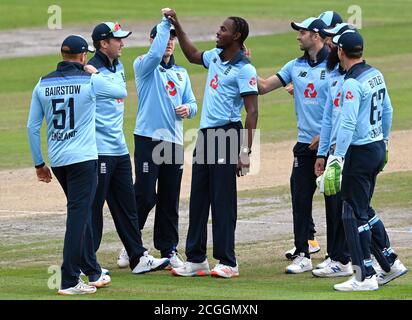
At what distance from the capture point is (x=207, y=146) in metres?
11.9

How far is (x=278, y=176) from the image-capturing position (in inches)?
730

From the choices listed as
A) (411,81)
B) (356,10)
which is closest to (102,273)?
(411,81)

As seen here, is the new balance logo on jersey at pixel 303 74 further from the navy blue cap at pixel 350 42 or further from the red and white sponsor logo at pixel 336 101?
the navy blue cap at pixel 350 42

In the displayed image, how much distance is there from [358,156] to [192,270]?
2195 millimetres

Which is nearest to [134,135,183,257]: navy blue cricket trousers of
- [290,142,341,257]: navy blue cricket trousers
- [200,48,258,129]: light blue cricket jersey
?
[200,48,258,129]: light blue cricket jersey

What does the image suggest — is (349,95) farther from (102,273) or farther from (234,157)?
(102,273)

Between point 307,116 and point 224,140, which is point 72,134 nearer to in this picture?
point 224,140

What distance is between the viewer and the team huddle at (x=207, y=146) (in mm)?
10680

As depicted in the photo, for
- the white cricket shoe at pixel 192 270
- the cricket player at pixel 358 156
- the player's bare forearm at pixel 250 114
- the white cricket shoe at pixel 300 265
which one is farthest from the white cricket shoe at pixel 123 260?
the cricket player at pixel 358 156

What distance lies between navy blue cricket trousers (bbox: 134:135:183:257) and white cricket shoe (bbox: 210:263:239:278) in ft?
3.18

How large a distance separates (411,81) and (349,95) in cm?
1761

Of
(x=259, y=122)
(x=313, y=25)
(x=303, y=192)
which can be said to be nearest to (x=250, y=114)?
(x=303, y=192)

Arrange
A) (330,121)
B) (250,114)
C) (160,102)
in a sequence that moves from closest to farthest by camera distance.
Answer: (330,121) → (250,114) → (160,102)
